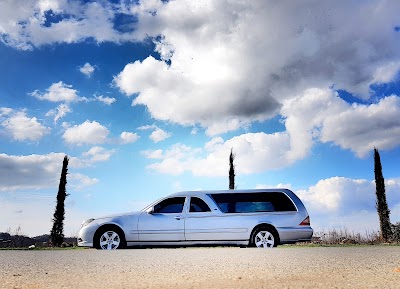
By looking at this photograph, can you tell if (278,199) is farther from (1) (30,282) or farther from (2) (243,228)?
(1) (30,282)

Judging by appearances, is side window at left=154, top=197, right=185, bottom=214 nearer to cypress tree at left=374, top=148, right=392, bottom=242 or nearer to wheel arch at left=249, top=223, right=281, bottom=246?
wheel arch at left=249, top=223, right=281, bottom=246

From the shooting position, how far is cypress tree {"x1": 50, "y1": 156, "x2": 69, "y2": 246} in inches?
1117

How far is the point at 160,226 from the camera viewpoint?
509 inches

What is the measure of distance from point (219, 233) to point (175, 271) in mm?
6799

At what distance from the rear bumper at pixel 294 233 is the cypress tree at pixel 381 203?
55.5 feet

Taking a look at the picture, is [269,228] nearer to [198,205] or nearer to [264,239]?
[264,239]

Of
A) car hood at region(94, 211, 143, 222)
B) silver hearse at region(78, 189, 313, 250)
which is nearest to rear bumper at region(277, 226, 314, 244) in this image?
silver hearse at region(78, 189, 313, 250)

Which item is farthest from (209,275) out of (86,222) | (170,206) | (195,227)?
(86,222)

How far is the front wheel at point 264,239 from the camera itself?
13.0m

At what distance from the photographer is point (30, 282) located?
17.5 ft

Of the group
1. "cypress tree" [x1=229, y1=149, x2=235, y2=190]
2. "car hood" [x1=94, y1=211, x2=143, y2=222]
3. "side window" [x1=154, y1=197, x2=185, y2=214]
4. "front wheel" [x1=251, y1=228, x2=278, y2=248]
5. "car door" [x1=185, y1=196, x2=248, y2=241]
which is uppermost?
"cypress tree" [x1=229, y1=149, x2=235, y2=190]

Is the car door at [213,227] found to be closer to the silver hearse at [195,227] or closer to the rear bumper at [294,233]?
the silver hearse at [195,227]

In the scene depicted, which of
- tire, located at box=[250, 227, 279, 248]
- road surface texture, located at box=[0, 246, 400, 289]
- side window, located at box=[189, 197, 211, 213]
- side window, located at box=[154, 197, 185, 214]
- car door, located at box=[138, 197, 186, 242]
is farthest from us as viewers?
side window, located at box=[189, 197, 211, 213]

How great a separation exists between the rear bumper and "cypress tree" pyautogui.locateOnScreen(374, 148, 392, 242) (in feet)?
55.5
